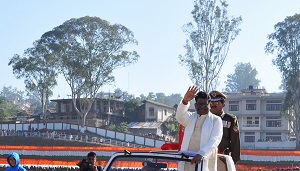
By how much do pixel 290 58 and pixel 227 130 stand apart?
5668 centimetres

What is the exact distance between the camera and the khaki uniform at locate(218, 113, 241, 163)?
326 inches

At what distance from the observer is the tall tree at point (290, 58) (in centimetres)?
6281

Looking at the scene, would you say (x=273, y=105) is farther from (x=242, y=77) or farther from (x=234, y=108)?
(x=242, y=77)

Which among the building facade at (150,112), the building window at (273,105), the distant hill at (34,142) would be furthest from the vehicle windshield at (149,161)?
the building facade at (150,112)

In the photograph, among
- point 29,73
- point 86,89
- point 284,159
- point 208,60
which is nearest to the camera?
point 284,159

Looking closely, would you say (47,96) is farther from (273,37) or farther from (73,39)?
(273,37)

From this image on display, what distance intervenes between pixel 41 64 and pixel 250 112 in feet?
78.5

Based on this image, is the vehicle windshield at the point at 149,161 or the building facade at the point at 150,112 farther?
the building facade at the point at 150,112

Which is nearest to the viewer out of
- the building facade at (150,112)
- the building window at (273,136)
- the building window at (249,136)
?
the building window at (249,136)

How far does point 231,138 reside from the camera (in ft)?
27.3

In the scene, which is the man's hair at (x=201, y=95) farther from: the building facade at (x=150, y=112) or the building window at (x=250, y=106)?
the building facade at (x=150, y=112)

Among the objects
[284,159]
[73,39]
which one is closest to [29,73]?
[73,39]

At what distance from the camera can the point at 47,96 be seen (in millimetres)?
77438

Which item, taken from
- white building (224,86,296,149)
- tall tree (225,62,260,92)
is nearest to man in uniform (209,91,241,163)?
white building (224,86,296,149)
